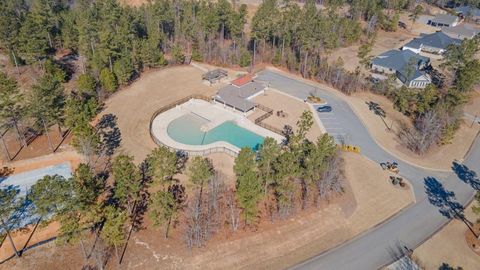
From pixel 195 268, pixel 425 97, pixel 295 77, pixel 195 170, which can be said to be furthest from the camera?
pixel 295 77

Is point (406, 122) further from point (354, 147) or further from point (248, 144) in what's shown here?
point (248, 144)

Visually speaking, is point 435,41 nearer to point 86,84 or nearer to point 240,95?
point 240,95

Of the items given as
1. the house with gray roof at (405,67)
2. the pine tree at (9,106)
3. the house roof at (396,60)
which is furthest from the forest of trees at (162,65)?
the house roof at (396,60)

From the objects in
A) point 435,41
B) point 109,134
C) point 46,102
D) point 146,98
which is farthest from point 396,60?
point 46,102

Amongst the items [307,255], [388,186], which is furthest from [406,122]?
[307,255]

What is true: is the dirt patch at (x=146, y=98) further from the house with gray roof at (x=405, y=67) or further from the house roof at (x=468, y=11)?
the house roof at (x=468, y=11)

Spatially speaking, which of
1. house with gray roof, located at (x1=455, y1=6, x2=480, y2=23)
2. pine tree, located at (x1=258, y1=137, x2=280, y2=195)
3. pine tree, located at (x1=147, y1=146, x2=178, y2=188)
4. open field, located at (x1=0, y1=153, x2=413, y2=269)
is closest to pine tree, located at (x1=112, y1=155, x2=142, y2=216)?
pine tree, located at (x1=147, y1=146, x2=178, y2=188)
